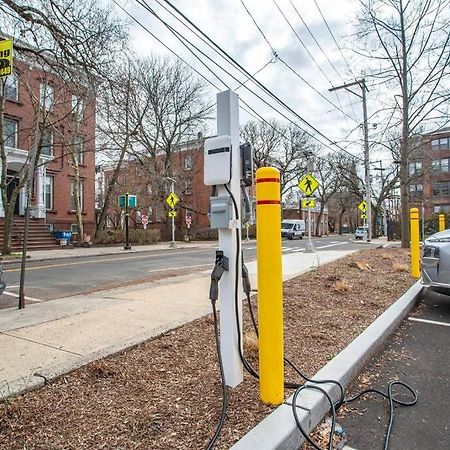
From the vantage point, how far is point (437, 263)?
523 cm

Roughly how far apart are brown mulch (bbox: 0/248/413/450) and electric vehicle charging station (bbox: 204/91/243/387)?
14.3 inches

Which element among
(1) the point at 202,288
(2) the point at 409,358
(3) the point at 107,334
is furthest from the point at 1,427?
(1) the point at 202,288

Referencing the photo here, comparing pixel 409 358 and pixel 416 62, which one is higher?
pixel 416 62

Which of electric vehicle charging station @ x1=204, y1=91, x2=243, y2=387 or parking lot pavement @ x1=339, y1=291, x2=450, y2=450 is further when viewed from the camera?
electric vehicle charging station @ x1=204, y1=91, x2=243, y2=387

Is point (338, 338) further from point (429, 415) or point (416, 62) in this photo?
point (416, 62)

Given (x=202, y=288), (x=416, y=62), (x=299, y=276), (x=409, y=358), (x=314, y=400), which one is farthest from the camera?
(x=416, y=62)

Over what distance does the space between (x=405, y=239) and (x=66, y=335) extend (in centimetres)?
1580

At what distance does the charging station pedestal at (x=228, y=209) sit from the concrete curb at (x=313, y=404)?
52cm

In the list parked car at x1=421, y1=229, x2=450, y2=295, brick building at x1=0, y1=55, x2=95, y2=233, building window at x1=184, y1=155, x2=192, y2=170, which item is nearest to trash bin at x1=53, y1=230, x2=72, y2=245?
brick building at x1=0, y1=55, x2=95, y2=233

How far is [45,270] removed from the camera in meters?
11.5

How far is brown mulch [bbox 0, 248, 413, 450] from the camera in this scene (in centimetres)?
218

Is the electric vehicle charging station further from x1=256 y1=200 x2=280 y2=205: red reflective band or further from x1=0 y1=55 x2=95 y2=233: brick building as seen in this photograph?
x1=0 y1=55 x2=95 y2=233: brick building

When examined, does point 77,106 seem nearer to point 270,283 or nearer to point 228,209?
point 228,209

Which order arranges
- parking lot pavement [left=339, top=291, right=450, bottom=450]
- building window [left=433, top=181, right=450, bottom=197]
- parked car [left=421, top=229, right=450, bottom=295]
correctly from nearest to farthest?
parking lot pavement [left=339, top=291, right=450, bottom=450] < parked car [left=421, top=229, right=450, bottom=295] < building window [left=433, top=181, right=450, bottom=197]
